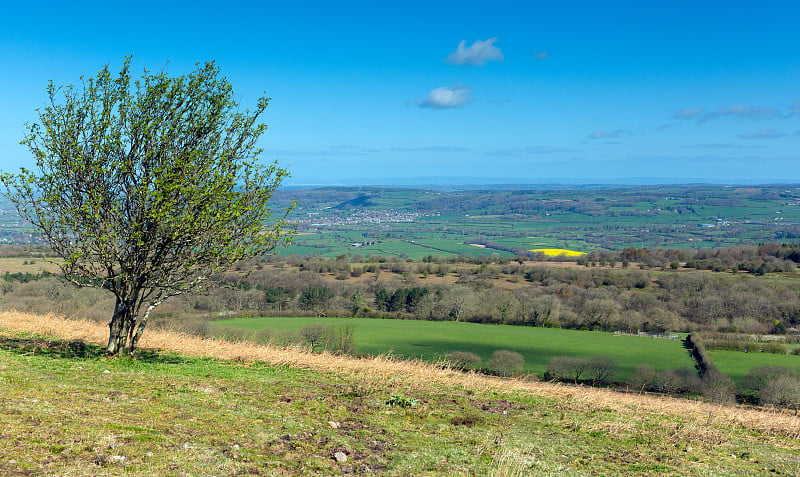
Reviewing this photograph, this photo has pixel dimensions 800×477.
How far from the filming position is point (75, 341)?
55.2 ft

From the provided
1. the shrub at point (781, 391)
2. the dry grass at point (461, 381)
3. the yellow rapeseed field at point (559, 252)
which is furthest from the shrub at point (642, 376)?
the yellow rapeseed field at point (559, 252)

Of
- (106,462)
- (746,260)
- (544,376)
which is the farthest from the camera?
(746,260)

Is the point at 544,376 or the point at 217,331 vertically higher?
the point at 217,331

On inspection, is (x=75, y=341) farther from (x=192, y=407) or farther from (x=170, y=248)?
(x=192, y=407)

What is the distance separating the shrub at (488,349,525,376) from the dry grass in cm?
3066

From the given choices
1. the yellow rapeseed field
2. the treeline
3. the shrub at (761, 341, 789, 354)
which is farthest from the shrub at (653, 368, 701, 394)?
the yellow rapeseed field

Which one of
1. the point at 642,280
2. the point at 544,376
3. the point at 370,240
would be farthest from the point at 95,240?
the point at 370,240

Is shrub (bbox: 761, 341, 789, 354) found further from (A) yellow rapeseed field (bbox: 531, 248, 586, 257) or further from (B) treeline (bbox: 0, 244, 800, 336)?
(A) yellow rapeseed field (bbox: 531, 248, 586, 257)

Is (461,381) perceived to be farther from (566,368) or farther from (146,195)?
(566,368)

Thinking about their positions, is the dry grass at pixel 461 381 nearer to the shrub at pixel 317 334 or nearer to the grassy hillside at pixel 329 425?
the grassy hillside at pixel 329 425

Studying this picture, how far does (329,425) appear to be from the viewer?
953 centimetres

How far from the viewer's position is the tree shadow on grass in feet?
46.5

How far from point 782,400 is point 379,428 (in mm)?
43647

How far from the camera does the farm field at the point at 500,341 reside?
56.1 meters
